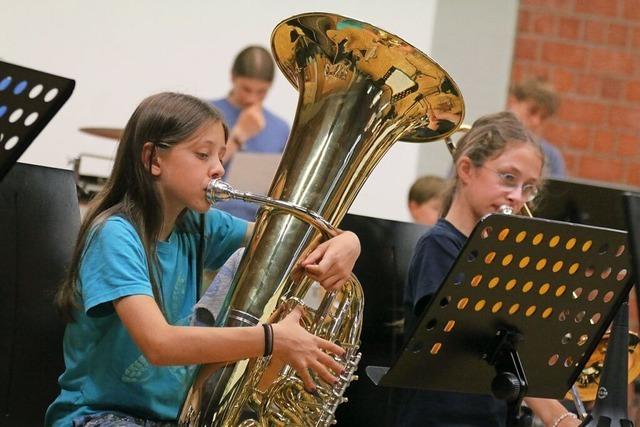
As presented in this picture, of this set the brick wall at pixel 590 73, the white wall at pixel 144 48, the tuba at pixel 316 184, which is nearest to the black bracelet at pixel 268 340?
the tuba at pixel 316 184

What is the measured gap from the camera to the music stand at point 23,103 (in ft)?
5.68

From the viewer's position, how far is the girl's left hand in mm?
2176

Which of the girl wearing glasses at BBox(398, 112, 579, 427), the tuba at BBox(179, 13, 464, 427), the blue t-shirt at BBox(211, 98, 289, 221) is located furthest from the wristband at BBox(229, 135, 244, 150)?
the tuba at BBox(179, 13, 464, 427)

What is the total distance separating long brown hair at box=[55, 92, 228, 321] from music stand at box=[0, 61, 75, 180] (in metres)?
0.40

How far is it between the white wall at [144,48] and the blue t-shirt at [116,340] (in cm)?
260

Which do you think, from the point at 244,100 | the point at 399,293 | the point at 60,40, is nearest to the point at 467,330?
the point at 399,293

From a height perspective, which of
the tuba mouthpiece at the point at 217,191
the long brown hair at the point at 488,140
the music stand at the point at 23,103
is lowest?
the tuba mouthpiece at the point at 217,191

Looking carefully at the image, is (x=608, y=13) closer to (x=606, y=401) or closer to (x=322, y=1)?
(x=322, y=1)

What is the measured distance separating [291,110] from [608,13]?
1656 millimetres

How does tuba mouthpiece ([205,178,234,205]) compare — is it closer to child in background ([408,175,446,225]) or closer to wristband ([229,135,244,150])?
child in background ([408,175,446,225])

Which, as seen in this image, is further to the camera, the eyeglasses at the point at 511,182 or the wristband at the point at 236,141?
the wristband at the point at 236,141

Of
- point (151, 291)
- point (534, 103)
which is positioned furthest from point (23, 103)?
point (534, 103)

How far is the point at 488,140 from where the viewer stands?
2785mm

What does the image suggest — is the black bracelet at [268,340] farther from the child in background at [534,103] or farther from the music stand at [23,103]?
the child in background at [534,103]
